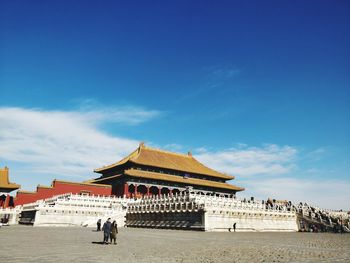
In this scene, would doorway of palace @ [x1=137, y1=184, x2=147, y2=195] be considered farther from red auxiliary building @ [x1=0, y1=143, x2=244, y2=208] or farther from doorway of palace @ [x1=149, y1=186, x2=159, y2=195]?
doorway of palace @ [x1=149, y1=186, x2=159, y2=195]

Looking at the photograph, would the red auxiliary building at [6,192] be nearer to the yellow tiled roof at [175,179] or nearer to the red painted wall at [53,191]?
the red painted wall at [53,191]

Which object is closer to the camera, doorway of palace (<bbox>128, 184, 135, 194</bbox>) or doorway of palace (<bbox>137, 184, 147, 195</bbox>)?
doorway of palace (<bbox>128, 184, 135, 194</bbox>)

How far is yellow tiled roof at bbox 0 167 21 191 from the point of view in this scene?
4412 centimetres

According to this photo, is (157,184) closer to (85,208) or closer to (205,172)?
(205,172)

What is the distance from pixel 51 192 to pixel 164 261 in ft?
129

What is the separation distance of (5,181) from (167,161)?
24999 millimetres

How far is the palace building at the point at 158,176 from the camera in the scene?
49.6 m

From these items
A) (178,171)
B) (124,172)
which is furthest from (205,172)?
(124,172)

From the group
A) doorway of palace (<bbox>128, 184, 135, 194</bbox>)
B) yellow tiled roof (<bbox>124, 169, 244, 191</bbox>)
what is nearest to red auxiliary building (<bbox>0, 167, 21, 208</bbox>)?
doorway of palace (<bbox>128, 184, 135, 194</bbox>)

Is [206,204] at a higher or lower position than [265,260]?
higher

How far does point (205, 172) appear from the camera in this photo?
57.8 metres

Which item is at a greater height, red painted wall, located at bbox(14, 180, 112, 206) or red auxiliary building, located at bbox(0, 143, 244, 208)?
red auxiliary building, located at bbox(0, 143, 244, 208)

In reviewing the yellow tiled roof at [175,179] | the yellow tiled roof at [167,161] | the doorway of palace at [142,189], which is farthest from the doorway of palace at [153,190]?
the yellow tiled roof at [167,161]

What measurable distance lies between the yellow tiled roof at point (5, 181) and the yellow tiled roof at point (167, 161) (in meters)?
14.2
